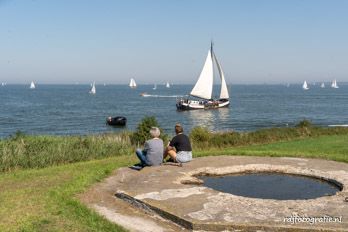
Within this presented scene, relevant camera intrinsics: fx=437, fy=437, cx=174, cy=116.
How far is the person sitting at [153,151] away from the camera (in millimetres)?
11492

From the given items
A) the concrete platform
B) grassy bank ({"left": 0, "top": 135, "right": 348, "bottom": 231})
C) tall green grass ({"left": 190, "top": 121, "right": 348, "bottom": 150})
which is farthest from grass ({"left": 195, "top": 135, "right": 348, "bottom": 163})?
tall green grass ({"left": 190, "top": 121, "right": 348, "bottom": 150})

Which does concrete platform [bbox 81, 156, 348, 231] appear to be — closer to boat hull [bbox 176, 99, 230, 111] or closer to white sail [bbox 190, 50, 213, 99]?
white sail [bbox 190, 50, 213, 99]

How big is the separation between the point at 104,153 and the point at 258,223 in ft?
33.4

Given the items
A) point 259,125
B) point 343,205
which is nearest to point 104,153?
point 343,205

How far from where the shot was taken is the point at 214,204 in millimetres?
7836

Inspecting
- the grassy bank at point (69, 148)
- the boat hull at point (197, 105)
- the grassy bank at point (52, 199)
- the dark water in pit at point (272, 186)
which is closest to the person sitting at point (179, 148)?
the dark water in pit at point (272, 186)

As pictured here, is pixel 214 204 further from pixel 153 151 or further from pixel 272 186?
pixel 153 151

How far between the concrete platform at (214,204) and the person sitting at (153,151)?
0.78 feet

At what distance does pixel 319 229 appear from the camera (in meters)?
6.51

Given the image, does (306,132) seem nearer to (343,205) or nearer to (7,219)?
(343,205)

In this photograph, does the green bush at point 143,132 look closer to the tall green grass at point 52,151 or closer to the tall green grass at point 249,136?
the tall green grass at point 249,136

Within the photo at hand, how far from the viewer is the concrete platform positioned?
266 inches

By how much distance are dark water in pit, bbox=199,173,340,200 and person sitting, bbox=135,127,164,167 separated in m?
1.39

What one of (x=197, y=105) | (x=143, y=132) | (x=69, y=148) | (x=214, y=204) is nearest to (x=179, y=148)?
(x=214, y=204)
